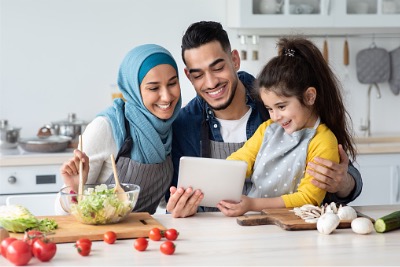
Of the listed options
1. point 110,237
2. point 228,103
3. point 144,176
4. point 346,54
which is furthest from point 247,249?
point 346,54

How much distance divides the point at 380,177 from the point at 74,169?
2.63m

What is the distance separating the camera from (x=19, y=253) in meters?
2.02

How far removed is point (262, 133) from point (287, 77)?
0.25 m

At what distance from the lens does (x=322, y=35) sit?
5.21 m

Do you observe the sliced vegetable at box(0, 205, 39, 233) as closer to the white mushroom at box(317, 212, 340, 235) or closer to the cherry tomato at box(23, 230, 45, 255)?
the cherry tomato at box(23, 230, 45, 255)

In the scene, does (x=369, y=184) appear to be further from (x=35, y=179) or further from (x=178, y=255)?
(x=178, y=255)

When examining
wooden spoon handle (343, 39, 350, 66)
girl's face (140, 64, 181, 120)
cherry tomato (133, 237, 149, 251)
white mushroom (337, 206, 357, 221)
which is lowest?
white mushroom (337, 206, 357, 221)

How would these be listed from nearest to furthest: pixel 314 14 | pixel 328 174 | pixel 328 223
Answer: pixel 328 223 < pixel 328 174 < pixel 314 14

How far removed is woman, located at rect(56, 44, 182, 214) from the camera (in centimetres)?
288

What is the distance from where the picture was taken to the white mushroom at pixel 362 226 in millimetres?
2373

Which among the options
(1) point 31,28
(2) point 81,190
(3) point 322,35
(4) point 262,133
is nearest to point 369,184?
(3) point 322,35

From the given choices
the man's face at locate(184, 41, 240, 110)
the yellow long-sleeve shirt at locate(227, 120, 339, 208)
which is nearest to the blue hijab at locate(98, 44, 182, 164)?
the man's face at locate(184, 41, 240, 110)

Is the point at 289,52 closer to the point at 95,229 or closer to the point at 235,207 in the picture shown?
the point at 235,207

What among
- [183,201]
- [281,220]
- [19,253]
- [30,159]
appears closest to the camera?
[19,253]
